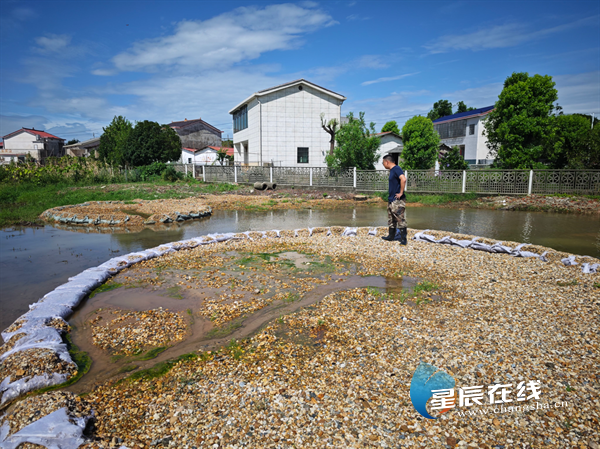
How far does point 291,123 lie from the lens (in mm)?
27297

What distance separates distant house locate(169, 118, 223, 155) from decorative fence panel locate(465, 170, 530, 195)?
124ft

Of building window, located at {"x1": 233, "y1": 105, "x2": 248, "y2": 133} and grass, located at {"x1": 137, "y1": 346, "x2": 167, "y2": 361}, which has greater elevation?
building window, located at {"x1": 233, "y1": 105, "x2": 248, "y2": 133}

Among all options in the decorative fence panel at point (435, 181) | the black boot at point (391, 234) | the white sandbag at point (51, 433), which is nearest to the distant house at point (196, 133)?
the decorative fence panel at point (435, 181)

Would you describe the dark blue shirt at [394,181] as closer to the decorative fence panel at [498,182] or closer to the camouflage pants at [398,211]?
the camouflage pants at [398,211]

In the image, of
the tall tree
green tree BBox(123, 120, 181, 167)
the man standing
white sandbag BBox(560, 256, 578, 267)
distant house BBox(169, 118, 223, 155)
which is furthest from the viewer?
distant house BBox(169, 118, 223, 155)

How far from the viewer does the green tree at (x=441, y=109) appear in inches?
2149

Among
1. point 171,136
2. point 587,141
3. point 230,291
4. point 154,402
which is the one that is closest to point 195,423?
point 154,402

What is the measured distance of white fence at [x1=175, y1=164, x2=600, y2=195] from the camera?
1644 centimetres

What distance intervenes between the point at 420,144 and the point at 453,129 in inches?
729

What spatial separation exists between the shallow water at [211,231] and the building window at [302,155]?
12.8 meters

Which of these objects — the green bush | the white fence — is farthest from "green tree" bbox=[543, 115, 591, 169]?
the green bush

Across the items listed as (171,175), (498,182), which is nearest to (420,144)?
(498,182)

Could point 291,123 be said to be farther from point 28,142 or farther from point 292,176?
point 28,142

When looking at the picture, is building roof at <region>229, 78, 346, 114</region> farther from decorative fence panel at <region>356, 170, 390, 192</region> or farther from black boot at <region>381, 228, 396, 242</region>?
black boot at <region>381, 228, 396, 242</region>
